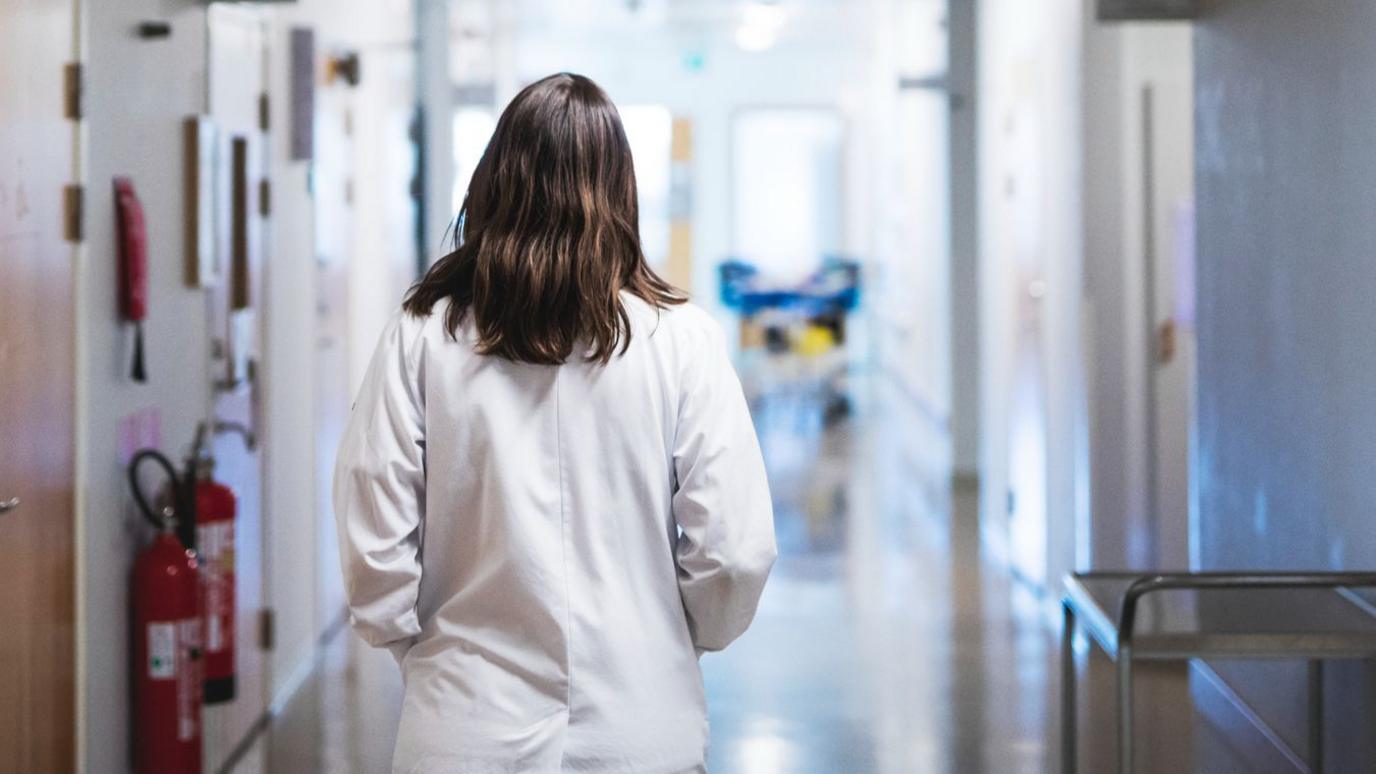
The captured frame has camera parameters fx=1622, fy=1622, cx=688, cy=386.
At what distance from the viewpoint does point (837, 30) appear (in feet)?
52.3

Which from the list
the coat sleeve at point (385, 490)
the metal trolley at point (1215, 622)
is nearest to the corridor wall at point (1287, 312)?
the metal trolley at point (1215, 622)

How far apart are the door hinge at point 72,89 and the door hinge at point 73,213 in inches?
5.5

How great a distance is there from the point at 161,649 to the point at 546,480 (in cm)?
192

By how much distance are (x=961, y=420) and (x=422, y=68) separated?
367 cm

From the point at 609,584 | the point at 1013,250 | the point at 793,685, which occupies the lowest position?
the point at 793,685

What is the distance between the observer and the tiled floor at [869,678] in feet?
13.3

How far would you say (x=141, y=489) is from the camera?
3.51 m

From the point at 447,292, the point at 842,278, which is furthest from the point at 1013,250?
the point at 842,278

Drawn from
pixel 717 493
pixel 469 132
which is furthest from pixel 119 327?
pixel 469 132

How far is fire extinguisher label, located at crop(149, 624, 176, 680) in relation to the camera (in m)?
3.40

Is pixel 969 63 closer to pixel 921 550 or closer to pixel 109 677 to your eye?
pixel 921 550

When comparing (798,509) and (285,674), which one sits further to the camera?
(798,509)

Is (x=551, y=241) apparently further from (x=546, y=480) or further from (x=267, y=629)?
(x=267, y=629)

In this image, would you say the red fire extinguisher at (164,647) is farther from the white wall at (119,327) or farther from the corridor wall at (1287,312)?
the corridor wall at (1287,312)
